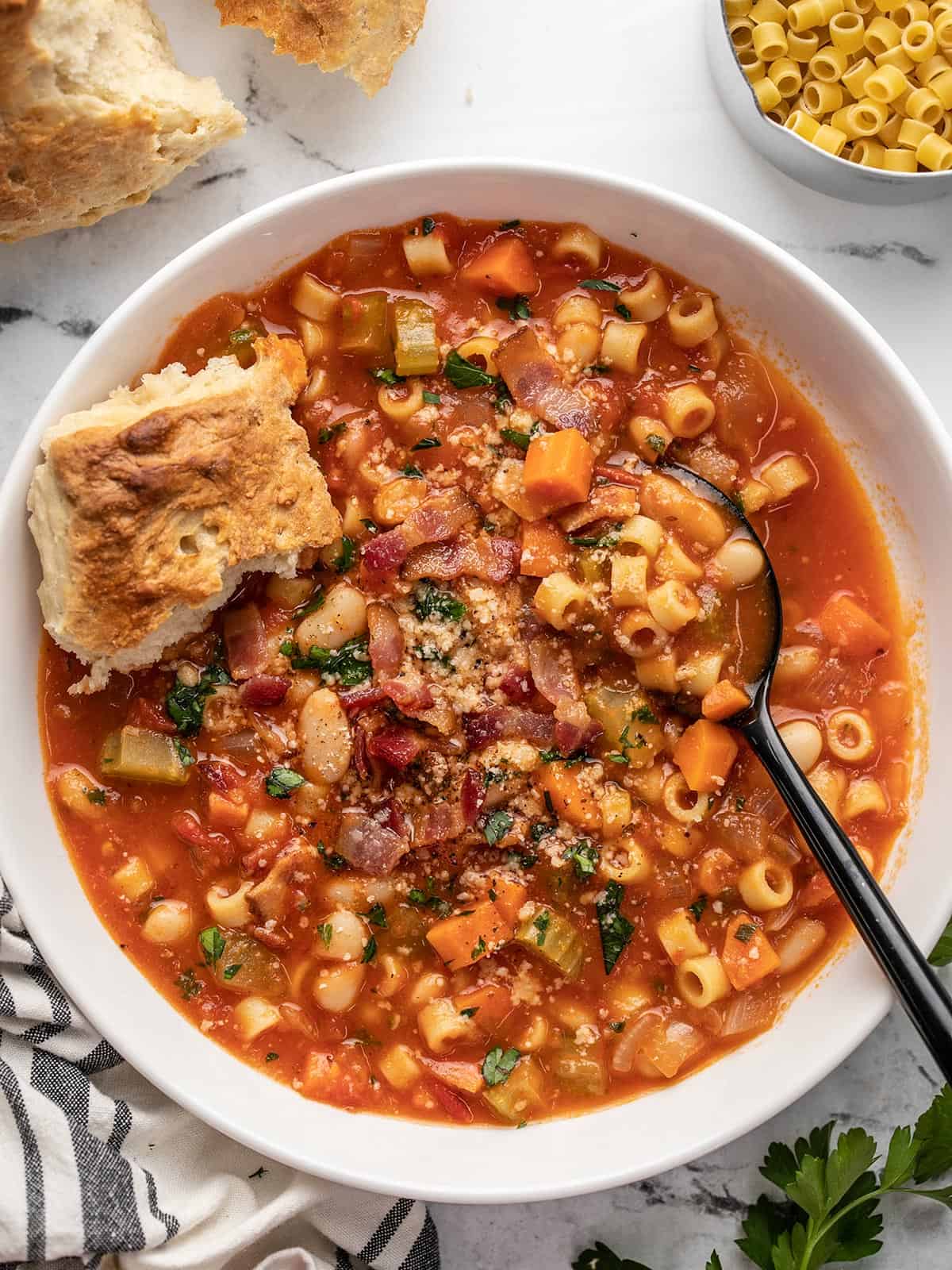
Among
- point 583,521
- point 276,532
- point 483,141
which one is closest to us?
point 276,532

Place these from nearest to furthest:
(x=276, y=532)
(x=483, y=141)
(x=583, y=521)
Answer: (x=276, y=532) → (x=583, y=521) → (x=483, y=141)

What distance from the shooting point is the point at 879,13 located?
4582 millimetres

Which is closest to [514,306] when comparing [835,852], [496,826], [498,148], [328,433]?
[498,148]

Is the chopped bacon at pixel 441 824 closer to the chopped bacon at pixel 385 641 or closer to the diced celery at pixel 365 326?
the chopped bacon at pixel 385 641

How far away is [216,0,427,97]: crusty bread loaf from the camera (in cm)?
415

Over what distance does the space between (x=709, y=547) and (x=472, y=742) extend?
1.09 meters

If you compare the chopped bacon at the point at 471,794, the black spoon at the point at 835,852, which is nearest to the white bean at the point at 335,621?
the chopped bacon at the point at 471,794

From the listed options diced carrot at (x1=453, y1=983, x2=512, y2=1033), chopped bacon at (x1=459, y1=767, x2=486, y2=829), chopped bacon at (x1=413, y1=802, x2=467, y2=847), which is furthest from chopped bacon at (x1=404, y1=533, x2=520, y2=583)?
diced carrot at (x1=453, y1=983, x2=512, y2=1033)

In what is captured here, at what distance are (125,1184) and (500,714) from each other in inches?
82.3

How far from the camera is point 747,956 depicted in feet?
14.3

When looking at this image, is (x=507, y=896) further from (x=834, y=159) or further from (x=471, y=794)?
(x=834, y=159)

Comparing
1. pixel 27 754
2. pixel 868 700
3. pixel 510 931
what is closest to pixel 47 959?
pixel 27 754

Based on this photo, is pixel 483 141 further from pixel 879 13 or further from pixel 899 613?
pixel 899 613

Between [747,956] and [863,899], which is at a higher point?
[863,899]
